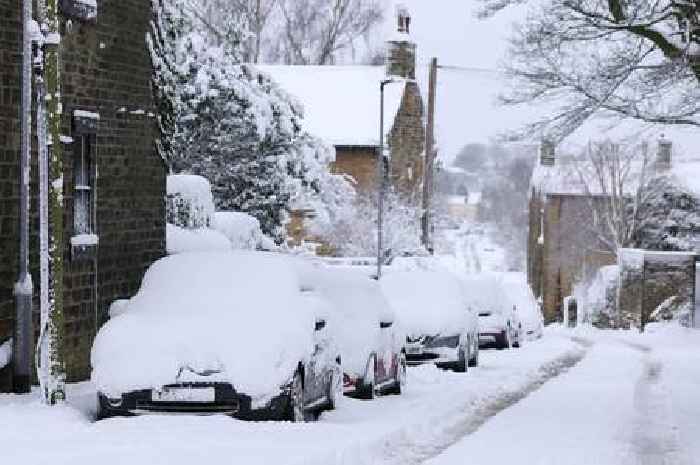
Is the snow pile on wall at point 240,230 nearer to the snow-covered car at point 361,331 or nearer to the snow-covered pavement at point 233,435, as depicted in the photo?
the snow-covered car at point 361,331

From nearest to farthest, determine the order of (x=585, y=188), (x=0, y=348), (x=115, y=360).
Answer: (x=115, y=360)
(x=0, y=348)
(x=585, y=188)

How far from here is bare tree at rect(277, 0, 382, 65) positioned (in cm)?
7275

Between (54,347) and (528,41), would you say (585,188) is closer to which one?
(528,41)

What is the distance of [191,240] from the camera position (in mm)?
23562

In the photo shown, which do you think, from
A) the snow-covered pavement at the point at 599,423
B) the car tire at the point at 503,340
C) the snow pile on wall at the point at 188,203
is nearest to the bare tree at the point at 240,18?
the snow pile on wall at the point at 188,203

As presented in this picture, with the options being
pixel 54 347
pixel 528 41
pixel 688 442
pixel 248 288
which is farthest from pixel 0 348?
pixel 528 41

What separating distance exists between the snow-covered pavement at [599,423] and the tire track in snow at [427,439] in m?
0.17

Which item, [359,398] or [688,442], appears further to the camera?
[359,398]

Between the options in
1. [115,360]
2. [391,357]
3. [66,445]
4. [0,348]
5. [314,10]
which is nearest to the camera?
[66,445]

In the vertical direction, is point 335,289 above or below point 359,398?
above

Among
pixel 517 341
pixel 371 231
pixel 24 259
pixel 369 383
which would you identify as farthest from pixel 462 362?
pixel 371 231

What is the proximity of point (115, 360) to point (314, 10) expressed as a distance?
6107 cm

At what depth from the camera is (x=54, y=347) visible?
1349cm

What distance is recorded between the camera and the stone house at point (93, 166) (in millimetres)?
15328
